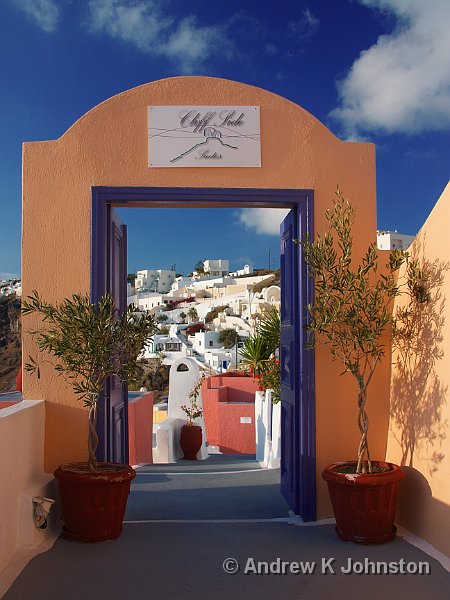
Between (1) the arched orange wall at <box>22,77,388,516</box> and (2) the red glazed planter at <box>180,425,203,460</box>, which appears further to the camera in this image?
(2) the red glazed planter at <box>180,425,203,460</box>

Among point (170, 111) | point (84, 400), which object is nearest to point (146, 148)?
point (170, 111)

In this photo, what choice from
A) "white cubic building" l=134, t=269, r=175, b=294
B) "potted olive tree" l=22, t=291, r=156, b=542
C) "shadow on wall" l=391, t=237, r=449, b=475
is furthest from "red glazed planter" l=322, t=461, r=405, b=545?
"white cubic building" l=134, t=269, r=175, b=294

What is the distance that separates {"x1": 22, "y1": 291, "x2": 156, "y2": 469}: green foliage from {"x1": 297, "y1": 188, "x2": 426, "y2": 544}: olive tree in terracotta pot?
50.3 inches

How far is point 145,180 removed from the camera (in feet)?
17.5

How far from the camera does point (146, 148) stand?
5.37m

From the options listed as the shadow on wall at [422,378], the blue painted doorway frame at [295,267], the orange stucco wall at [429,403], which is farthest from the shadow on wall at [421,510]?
the blue painted doorway frame at [295,267]

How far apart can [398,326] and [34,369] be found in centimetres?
283

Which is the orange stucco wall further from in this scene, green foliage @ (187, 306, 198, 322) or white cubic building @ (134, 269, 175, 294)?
white cubic building @ (134, 269, 175, 294)

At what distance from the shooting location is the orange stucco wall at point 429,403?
441 centimetres

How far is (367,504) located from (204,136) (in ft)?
9.99

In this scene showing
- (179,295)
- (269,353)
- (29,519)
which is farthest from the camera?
(179,295)

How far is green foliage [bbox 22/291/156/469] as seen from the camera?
4.62 metres

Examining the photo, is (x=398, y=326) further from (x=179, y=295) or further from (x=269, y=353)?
(x=179, y=295)

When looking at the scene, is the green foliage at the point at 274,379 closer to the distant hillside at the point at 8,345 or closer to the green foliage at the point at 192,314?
the distant hillside at the point at 8,345
